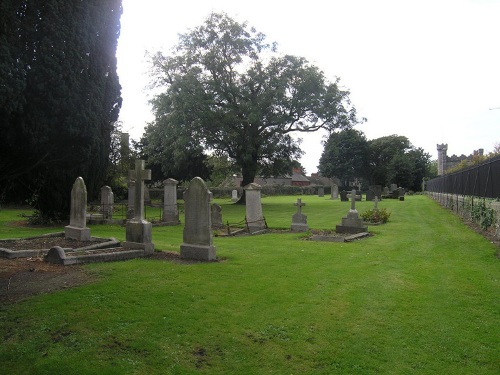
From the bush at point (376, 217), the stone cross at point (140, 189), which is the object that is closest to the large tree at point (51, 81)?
the stone cross at point (140, 189)

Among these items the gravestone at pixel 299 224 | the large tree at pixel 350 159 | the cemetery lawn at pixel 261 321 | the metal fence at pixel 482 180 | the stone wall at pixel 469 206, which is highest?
the large tree at pixel 350 159

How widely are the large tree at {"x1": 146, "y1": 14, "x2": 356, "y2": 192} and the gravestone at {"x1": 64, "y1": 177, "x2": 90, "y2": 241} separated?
20052 mm

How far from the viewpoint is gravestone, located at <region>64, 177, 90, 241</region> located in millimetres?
13016

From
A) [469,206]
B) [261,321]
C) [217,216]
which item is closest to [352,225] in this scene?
[217,216]

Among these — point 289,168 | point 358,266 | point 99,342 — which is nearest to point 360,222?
point 358,266

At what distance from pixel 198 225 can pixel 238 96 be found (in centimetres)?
2600

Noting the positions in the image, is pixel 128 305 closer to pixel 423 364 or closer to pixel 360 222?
pixel 423 364

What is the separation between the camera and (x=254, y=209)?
55.6 ft

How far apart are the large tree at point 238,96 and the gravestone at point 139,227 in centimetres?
2163

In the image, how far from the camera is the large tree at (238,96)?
33.1m

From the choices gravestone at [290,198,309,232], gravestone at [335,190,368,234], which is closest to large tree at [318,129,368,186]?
gravestone at [290,198,309,232]

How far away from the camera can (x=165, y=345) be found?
4980 millimetres

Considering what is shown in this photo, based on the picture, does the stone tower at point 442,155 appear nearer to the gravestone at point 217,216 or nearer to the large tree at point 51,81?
the gravestone at point 217,216

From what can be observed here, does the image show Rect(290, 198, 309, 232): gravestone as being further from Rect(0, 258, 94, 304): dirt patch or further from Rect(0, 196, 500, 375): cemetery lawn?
Rect(0, 258, 94, 304): dirt patch
